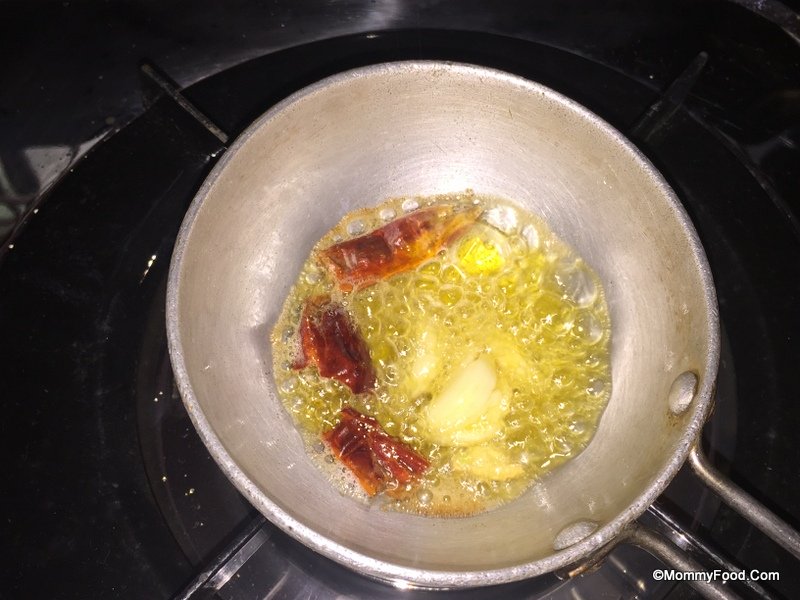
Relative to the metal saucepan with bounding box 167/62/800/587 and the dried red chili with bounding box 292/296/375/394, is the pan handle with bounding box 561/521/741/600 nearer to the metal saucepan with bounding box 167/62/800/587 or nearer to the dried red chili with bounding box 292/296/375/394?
the metal saucepan with bounding box 167/62/800/587

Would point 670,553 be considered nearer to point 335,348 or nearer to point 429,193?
point 335,348

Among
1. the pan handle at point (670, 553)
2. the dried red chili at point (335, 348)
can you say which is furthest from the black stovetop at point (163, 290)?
the dried red chili at point (335, 348)

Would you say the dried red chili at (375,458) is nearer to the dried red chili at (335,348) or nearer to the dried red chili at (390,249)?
the dried red chili at (335,348)

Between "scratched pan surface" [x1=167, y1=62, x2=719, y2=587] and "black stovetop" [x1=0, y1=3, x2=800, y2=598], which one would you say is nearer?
"scratched pan surface" [x1=167, y1=62, x2=719, y2=587]

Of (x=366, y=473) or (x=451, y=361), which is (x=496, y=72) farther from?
(x=366, y=473)


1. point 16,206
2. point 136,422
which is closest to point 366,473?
point 136,422

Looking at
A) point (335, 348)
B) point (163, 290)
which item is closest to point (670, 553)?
point (335, 348)

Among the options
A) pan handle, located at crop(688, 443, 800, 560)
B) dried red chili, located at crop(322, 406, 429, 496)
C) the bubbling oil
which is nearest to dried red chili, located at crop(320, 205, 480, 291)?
the bubbling oil
